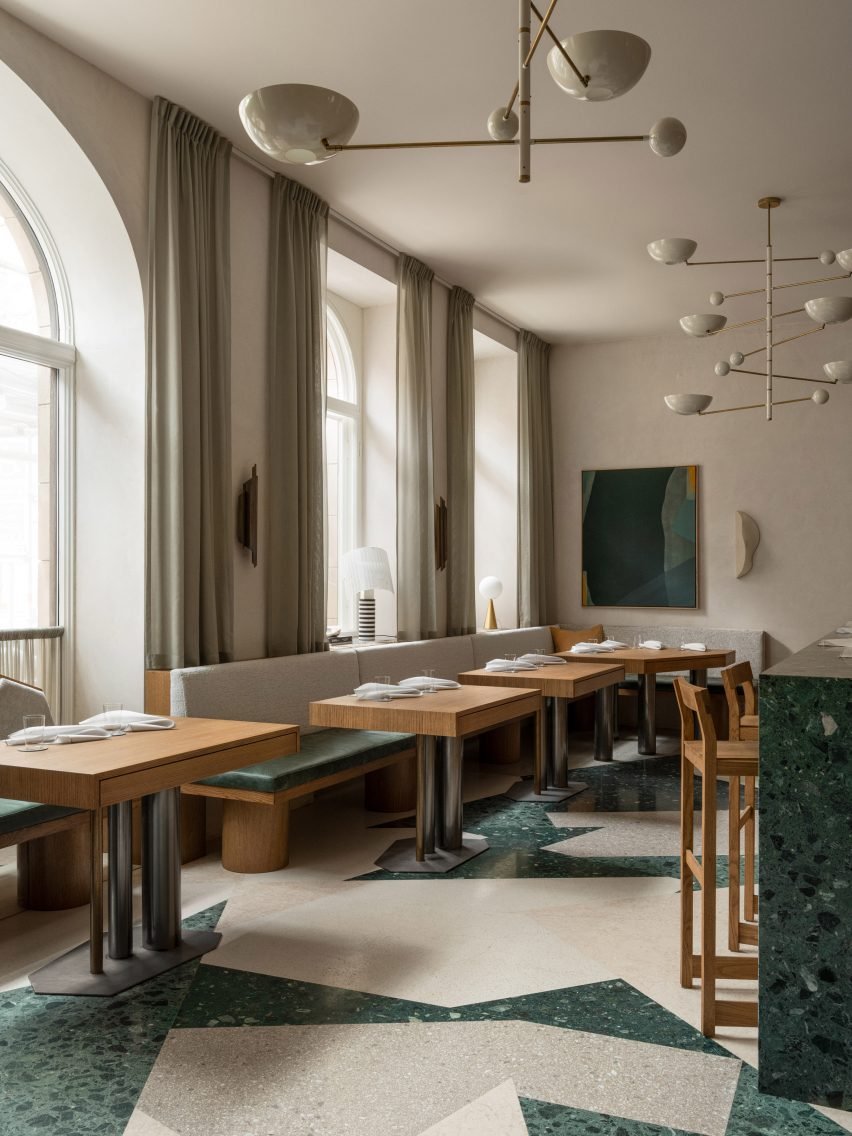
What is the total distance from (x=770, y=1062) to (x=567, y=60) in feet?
8.00

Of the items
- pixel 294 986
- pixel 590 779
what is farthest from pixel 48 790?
pixel 590 779

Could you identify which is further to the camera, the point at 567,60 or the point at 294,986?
the point at 294,986

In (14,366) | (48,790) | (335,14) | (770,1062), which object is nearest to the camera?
(770,1062)

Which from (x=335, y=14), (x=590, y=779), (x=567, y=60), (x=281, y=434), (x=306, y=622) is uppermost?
(x=335, y=14)

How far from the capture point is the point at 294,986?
2.93 m

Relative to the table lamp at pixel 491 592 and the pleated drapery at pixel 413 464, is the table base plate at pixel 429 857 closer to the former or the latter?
the pleated drapery at pixel 413 464

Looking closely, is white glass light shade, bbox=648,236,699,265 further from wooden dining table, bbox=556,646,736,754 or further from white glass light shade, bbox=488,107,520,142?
wooden dining table, bbox=556,646,736,754

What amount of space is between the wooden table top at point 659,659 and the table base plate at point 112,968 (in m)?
3.77

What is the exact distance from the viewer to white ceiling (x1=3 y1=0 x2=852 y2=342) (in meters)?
3.80

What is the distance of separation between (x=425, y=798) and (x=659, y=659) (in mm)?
2759

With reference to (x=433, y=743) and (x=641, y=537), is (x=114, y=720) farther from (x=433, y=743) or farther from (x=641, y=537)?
(x=641, y=537)

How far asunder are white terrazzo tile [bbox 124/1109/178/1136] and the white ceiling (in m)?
3.70

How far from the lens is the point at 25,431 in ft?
14.7

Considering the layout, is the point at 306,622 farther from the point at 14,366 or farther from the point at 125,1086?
the point at 125,1086
